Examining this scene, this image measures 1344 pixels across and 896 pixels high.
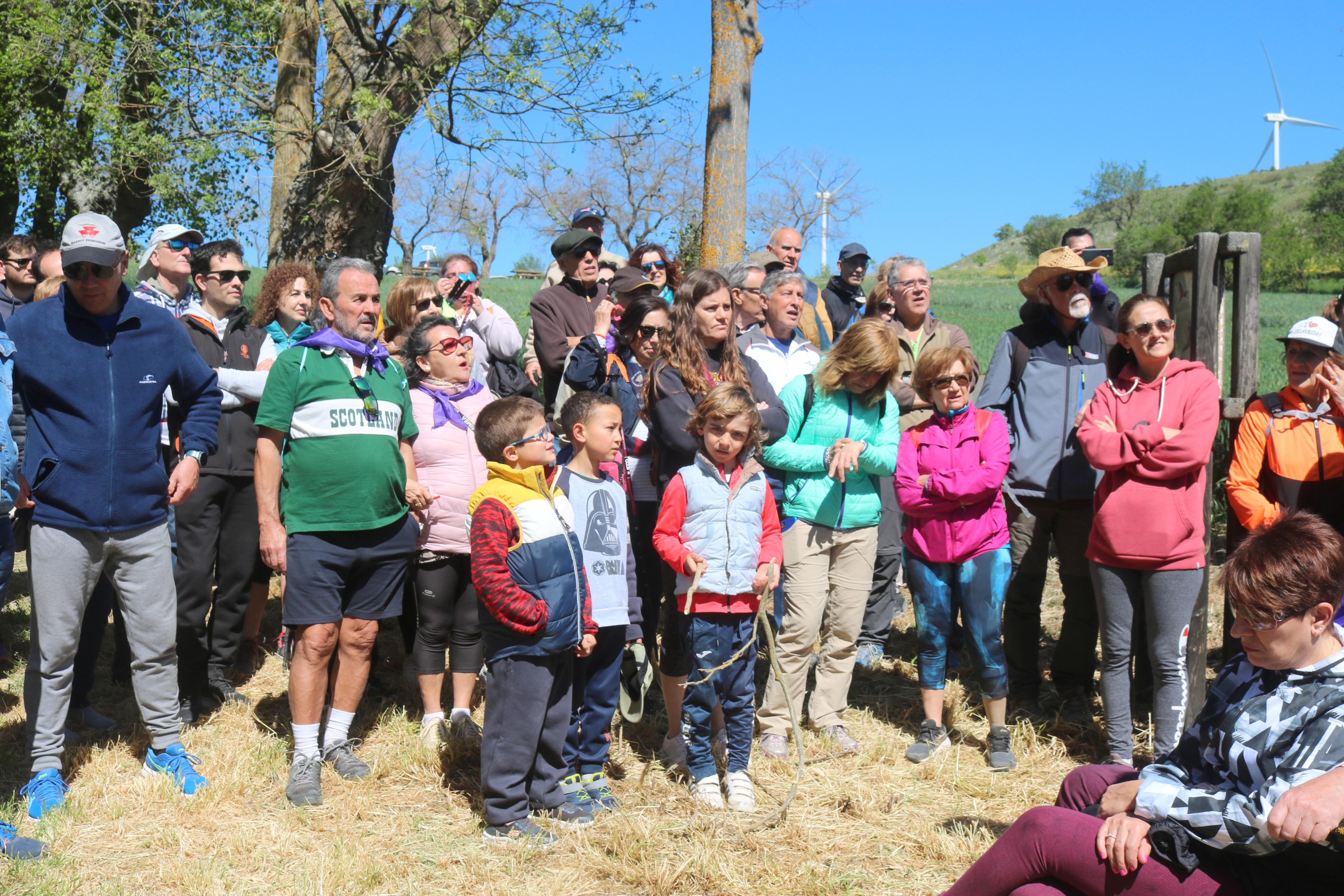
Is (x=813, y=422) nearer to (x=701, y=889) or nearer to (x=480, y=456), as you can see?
(x=480, y=456)

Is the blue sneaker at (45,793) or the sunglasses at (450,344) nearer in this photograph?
the blue sneaker at (45,793)

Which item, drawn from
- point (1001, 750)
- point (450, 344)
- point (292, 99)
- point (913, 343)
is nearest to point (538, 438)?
point (450, 344)

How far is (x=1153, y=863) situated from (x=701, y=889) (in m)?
1.65

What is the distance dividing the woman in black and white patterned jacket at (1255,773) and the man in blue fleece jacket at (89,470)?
11.9 ft

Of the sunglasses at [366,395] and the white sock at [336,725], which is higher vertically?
the sunglasses at [366,395]

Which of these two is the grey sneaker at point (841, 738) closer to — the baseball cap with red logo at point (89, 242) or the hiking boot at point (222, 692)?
the hiking boot at point (222, 692)

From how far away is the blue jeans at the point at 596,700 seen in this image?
4.41 meters

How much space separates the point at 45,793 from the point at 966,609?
13.4 feet

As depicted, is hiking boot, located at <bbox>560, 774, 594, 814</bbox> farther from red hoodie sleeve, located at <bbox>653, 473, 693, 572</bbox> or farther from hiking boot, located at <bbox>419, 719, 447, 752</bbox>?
red hoodie sleeve, located at <bbox>653, 473, 693, 572</bbox>

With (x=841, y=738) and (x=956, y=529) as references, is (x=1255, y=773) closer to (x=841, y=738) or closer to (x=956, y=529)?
(x=956, y=529)

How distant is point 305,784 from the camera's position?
14.6 ft

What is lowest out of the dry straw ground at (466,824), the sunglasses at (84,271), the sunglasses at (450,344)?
the dry straw ground at (466,824)

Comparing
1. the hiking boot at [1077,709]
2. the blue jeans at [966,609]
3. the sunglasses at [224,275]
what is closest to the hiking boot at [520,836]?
the blue jeans at [966,609]

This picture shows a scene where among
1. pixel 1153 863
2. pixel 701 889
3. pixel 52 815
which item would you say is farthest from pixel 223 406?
pixel 1153 863
